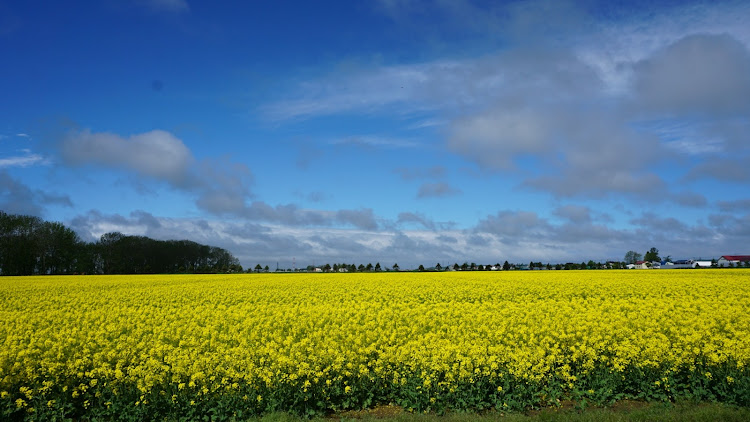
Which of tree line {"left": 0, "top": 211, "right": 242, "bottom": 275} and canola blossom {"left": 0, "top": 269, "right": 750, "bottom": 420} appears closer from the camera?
canola blossom {"left": 0, "top": 269, "right": 750, "bottom": 420}

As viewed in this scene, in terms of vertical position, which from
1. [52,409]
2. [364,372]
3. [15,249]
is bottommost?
[52,409]

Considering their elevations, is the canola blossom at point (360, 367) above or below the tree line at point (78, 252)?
below

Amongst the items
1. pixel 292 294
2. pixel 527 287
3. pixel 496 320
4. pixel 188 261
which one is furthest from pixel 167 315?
pixel 188 261

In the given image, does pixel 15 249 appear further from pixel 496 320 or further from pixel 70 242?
pixel 496 320

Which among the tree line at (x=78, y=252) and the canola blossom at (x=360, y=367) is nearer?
the canola blossom at (x=360, y=367)

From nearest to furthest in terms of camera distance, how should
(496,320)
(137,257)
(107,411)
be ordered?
1. (107,411)
2. (496,320)
3. (137,257)

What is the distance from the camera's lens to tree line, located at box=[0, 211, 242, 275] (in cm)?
8088

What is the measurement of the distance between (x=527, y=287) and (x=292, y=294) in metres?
13.6

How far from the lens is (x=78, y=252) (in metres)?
91.4

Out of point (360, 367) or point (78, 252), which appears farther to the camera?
point (78, 252)

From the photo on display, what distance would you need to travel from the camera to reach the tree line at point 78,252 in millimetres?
80875

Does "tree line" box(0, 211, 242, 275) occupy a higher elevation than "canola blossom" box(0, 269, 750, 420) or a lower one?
higher

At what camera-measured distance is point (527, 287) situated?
28156 millimetres

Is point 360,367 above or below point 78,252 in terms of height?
below
